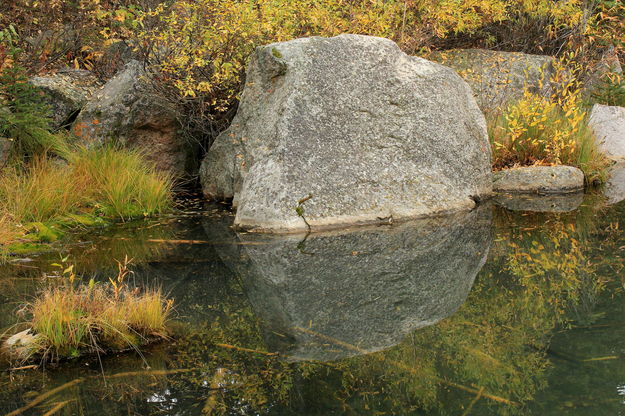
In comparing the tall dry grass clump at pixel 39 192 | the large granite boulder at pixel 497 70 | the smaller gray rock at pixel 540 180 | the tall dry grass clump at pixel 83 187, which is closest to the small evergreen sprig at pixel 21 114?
the tall dry grass clump at pixel 83 187

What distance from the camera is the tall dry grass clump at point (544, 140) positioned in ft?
26.1

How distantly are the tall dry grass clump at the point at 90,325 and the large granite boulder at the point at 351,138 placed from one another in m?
2.69

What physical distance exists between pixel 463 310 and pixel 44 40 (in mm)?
8350

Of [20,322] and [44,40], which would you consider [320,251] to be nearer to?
[20,322]

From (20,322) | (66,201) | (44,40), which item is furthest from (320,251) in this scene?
(44,40)

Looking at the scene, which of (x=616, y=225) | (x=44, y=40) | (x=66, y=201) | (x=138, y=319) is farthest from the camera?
(x=44, y=40)

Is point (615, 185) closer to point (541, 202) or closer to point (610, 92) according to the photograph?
point (541, 202)

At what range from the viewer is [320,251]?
17.6 ft

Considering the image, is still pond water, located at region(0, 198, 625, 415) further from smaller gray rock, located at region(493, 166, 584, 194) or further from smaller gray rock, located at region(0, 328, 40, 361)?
smaller gray rock, located at region(493, 166, 584, 194)

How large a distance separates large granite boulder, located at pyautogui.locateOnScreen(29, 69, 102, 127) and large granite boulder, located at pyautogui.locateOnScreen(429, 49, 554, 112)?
5422 mm

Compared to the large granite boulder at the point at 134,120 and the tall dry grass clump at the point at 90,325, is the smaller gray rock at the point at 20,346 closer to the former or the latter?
the tall dry grass clump at the point at 90,325

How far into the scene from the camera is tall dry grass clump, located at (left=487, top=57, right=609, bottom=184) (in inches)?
313

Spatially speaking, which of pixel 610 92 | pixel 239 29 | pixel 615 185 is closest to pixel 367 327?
pixel 239 29

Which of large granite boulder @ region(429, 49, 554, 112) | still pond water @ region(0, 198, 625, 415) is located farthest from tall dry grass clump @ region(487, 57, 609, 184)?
still pond water @ region(0, 198, 625, 415)
